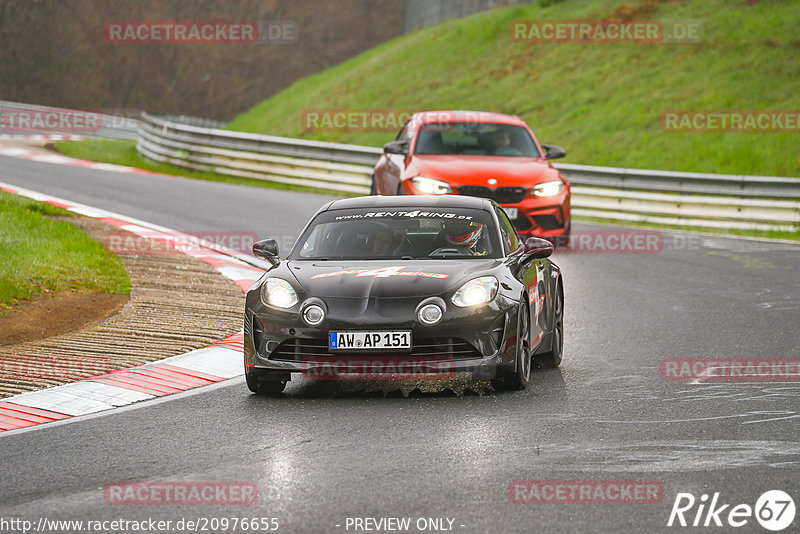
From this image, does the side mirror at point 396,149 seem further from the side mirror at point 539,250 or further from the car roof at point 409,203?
the side mirror at point 539,250

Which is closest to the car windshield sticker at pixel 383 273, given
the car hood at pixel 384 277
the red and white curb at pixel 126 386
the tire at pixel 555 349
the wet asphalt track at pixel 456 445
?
the car hood at pixel 384 277

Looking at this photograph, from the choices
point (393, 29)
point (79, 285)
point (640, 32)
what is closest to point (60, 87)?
point (393, 29)

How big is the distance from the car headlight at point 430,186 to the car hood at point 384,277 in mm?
6584

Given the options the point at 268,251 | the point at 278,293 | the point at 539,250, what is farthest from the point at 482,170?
the point at 278,293

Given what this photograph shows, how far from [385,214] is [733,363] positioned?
2.75 m

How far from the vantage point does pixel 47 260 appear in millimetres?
12328

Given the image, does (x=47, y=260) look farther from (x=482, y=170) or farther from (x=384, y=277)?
(x=384, y=277)

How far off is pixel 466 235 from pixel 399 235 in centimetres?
48

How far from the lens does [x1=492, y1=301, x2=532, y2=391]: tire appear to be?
25.3ft

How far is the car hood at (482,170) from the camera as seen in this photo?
1488 centimetres

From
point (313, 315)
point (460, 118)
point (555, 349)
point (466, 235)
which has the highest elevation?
point (460, 118)

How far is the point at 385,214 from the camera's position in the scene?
876cm

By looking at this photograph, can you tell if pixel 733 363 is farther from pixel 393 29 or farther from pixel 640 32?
pixel 393 29

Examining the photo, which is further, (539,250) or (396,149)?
(396,149)
